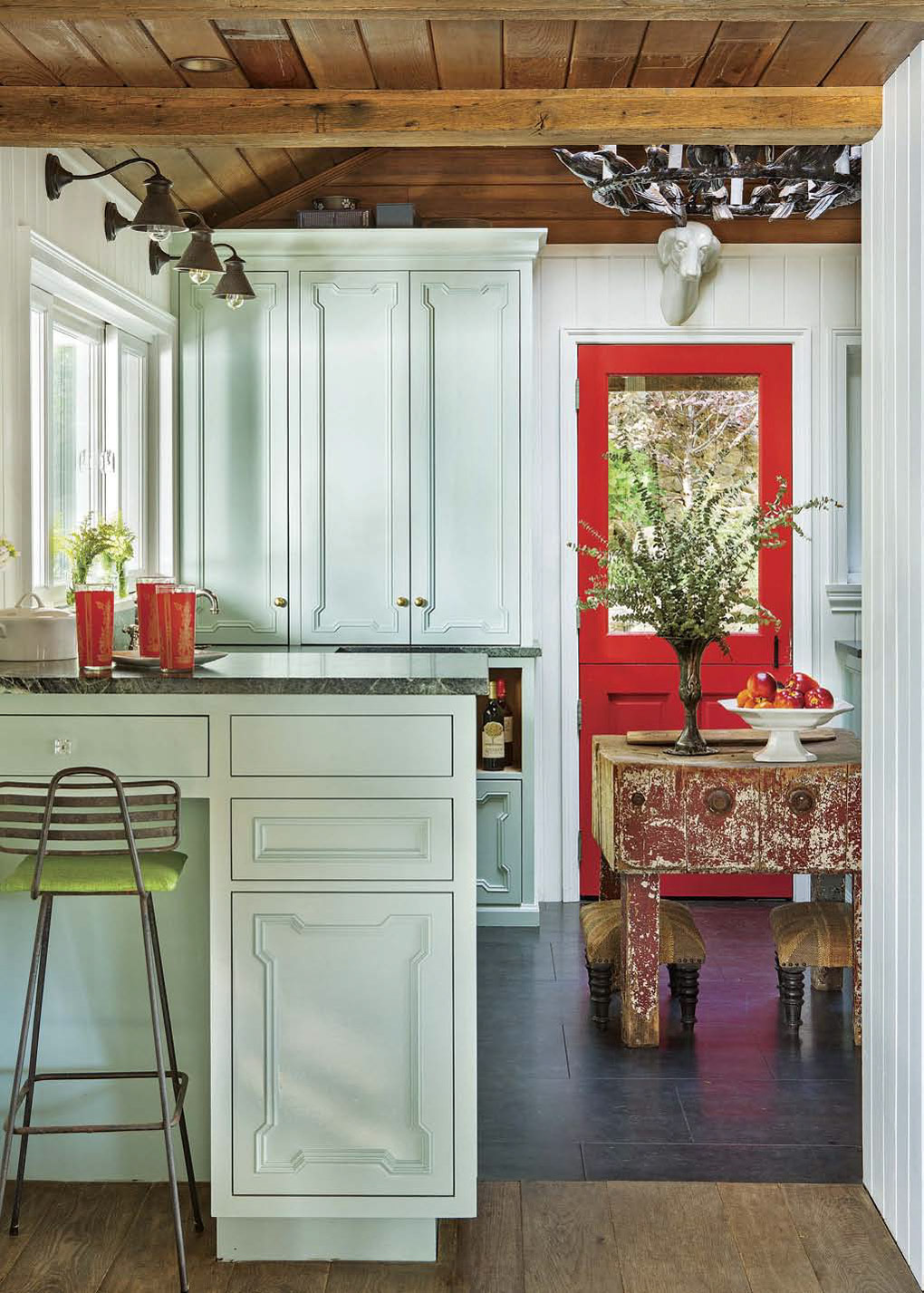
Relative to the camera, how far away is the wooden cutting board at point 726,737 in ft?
13.4

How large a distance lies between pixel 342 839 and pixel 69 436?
7.06 feet

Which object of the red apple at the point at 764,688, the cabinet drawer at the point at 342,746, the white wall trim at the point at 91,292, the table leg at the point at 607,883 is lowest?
the table leg at the point at 607,883

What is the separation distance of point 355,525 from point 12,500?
1.76 metres

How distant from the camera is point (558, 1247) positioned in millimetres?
2730

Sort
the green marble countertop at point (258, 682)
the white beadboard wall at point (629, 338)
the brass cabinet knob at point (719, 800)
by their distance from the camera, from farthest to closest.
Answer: the white beadboard wall at point (629, 338) < the brass cabinet knob at point (719, 800) < the green marble countertop at point (258, 682)

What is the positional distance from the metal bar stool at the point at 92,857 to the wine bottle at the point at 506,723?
8.40 feet

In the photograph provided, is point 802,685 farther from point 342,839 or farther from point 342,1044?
point 342,1044

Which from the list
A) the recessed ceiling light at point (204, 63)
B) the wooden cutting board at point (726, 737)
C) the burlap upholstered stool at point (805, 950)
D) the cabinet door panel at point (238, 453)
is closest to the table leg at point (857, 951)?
the burlap upholstered stool at point (805, 950)

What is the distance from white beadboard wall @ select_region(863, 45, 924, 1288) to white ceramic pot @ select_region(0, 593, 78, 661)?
174 cm

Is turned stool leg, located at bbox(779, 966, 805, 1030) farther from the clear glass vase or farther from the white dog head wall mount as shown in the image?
the white dog head wall mount

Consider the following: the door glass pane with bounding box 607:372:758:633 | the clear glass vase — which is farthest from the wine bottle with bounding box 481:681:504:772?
the clear glass vase

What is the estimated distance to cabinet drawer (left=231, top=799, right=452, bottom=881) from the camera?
2.70 m

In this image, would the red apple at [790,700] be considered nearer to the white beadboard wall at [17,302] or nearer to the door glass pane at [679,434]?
the door glass pane at [679,434]

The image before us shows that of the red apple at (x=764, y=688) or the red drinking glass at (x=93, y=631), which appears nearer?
the red drinking glass at (x=93, y=631)
